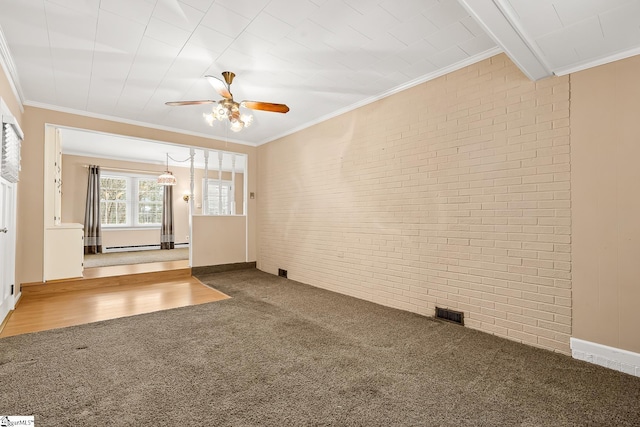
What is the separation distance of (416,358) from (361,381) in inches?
23.9

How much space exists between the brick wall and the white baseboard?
10 cm

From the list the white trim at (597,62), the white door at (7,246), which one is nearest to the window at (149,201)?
the white door at (7,246)

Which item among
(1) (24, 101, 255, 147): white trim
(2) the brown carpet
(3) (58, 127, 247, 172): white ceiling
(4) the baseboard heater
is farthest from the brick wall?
(4) the baseboard heater

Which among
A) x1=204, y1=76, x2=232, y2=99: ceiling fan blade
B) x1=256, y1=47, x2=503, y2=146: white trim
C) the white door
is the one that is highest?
x1=256, y1=47, x2=503, y2=146: white trim

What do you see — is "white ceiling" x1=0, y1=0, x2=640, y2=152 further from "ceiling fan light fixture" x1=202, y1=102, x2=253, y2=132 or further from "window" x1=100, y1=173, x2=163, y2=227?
"window" x1=100, y1=173, x2=163, y2=227

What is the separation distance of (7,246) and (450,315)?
502 centimetres

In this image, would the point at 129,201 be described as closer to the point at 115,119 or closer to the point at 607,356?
the point at 115,119

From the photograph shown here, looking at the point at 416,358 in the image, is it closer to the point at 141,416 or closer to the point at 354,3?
the point at 141,416

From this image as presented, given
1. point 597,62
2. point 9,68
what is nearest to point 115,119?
point 9,68

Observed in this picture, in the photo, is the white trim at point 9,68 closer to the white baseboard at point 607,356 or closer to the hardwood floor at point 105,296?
the hardwood floor at point 105,296

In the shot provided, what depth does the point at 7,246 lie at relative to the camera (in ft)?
11.2

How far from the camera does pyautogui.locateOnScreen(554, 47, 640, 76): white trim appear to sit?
226 centimetres

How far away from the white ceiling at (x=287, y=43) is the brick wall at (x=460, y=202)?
0.98 feet

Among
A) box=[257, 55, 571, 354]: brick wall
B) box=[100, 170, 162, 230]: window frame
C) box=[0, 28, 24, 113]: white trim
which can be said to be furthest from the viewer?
box=[100, 170, 162, 230]: window frame
